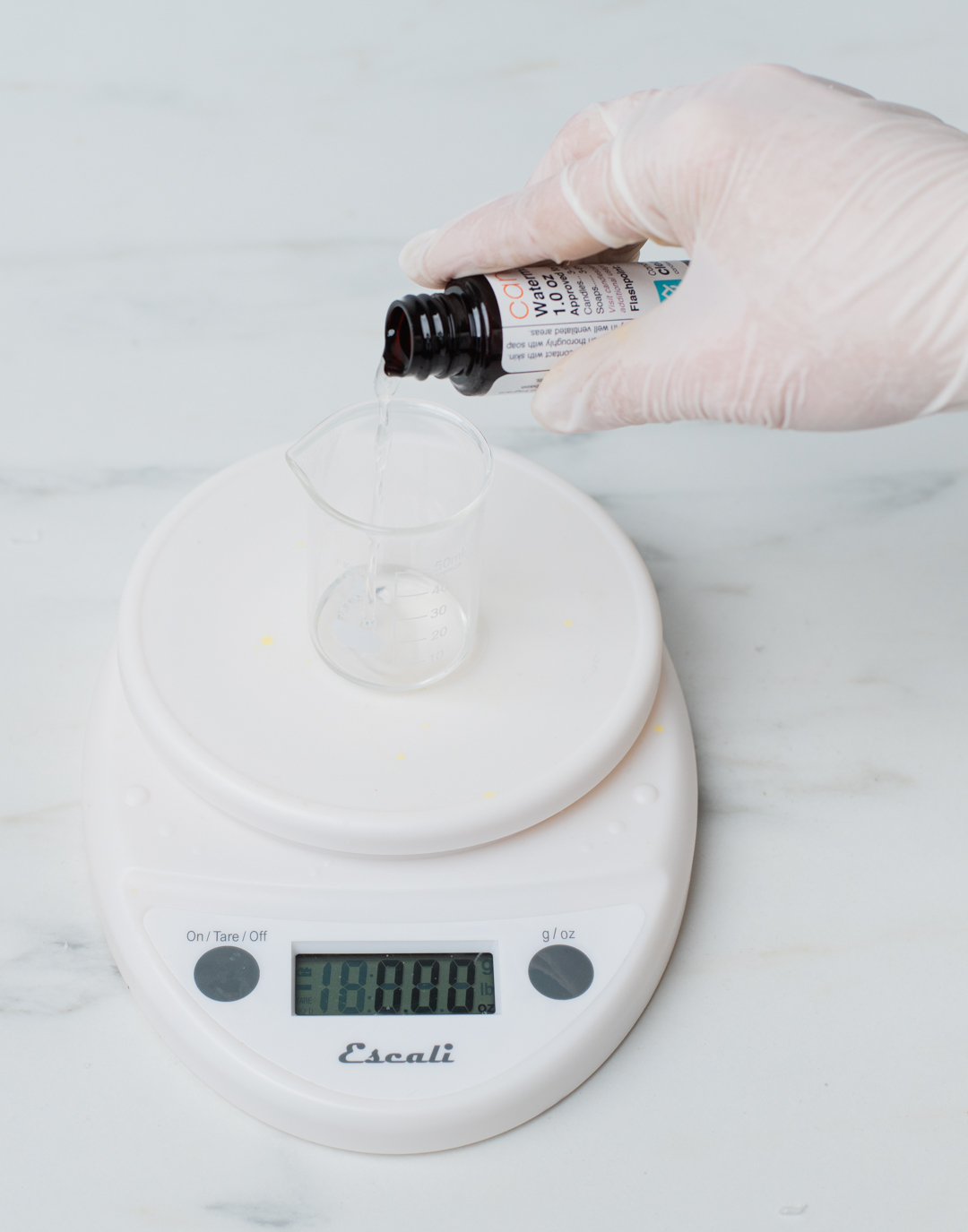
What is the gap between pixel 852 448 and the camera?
1.50m

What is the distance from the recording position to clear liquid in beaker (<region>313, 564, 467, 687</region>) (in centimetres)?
108

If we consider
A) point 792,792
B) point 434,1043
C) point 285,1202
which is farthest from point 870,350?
point 285,1202

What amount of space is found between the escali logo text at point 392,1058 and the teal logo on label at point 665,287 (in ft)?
2.40

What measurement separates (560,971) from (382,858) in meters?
0.19

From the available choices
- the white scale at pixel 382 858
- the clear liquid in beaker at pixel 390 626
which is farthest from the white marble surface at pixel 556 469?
the clear liquid in beaker at pixel 390 626

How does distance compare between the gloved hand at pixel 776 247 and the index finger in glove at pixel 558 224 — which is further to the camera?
the index finger in glove at pixel 558 224

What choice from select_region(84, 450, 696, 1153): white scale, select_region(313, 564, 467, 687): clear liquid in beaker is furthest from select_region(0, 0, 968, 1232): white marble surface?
select_region(313, 564, 467, 687): clear liquid in beaker

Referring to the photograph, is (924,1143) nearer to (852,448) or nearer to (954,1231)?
(954,1231)

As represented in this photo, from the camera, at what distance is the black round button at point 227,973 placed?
0.90m

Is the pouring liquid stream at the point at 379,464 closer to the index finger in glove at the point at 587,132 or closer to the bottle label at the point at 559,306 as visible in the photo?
the bottle label at the point at 559,306

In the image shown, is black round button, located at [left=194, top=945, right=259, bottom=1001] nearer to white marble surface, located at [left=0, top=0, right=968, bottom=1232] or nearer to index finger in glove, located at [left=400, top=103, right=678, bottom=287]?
white marble surface, located at [left=0, top=0, right=968, bottom=1232]

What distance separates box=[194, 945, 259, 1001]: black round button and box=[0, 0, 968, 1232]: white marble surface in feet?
0.26

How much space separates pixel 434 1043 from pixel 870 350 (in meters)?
0.71

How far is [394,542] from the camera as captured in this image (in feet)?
3.68
